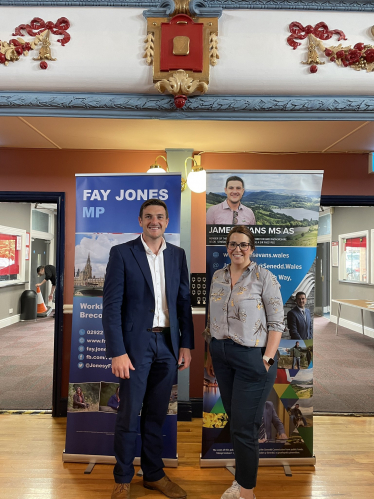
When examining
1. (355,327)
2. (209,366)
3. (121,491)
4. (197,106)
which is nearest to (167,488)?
(121,491)

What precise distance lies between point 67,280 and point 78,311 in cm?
109

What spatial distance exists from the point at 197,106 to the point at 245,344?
171 centimetres

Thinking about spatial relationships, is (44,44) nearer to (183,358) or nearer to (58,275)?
(58,275)

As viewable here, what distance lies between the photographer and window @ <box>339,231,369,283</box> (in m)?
8.19

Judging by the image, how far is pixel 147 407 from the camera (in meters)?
2.48

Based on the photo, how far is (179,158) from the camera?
3.86 m

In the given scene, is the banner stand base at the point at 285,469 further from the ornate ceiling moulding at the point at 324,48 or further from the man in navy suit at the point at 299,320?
the ornate ceiling moulding at the point at 324,48

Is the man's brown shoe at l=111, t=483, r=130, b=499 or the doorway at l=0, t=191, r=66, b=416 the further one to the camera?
the doorway at l=0, t=191, r=66, b=416

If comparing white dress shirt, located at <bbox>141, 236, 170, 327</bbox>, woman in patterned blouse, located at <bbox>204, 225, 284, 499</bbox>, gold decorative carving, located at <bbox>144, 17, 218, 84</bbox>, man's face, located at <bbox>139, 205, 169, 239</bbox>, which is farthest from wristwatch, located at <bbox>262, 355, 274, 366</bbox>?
gold decorative carving, located at <bbox>144, 17, 218, 84</bbox>

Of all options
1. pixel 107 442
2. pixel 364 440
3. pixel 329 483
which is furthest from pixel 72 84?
pixel 364 440

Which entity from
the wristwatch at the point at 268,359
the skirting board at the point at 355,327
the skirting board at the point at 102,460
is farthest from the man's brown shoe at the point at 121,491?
the skirting board at the point at 355,327

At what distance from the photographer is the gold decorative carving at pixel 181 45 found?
110 inches

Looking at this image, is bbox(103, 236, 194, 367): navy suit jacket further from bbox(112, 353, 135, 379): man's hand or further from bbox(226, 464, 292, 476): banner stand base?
bbox(226, 464, 292, 476): banner stand base

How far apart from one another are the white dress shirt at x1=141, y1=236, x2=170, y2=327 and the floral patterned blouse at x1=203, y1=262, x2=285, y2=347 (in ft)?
1.01
